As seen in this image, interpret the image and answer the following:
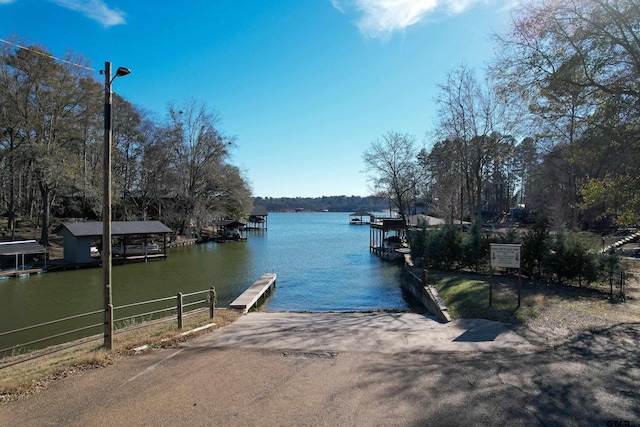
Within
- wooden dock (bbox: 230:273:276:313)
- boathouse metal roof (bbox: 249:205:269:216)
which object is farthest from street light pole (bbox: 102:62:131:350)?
boathouse metal roof (bbox: 249:205:269:216)

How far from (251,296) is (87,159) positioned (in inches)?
1534

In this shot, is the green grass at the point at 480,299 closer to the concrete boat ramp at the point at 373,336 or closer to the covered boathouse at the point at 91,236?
the concrete boat ramp at the point at 373,336

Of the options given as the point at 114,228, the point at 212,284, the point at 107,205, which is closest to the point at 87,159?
the point at 114,228

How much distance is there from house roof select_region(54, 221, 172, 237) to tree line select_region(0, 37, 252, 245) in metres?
4.36

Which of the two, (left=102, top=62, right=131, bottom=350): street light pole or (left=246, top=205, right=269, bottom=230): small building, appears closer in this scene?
(left=102, top=62, right=131, bottom=350): street light pole

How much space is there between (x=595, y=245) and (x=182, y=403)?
16329 millimetres

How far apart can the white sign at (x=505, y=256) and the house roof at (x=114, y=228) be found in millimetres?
27332

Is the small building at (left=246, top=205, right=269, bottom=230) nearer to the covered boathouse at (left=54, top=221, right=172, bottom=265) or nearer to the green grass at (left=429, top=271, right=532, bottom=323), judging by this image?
the covered boathouse at (left=54, top=221, right=172, bottom=265)

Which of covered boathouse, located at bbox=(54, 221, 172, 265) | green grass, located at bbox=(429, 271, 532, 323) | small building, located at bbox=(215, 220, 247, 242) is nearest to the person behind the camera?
green grass, located at bbox=(429, 271, 532, 323)

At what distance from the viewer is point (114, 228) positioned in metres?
30.0

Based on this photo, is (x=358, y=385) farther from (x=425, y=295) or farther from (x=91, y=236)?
(x=91, y=236)

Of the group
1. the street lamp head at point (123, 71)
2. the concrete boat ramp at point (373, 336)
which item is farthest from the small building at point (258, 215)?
the street lamp head at point (123, 71)

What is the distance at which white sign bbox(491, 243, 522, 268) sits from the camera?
427 inches

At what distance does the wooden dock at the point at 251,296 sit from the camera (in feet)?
48.0
